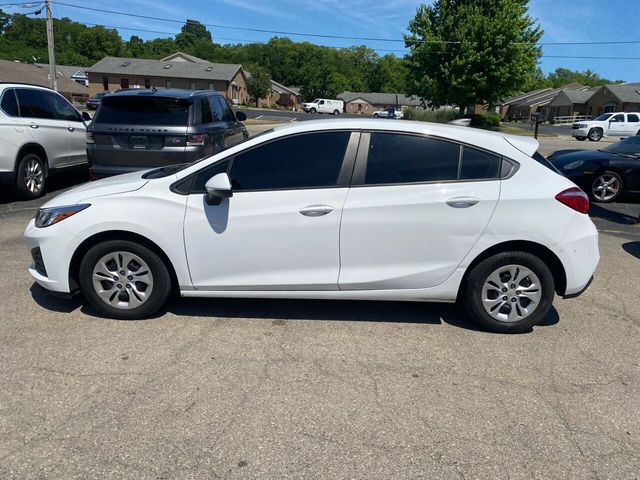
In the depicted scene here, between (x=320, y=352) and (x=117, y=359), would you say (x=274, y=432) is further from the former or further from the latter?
(x=117, y=359)

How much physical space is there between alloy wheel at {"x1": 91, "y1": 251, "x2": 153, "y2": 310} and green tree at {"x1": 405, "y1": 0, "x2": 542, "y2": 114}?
119 ft

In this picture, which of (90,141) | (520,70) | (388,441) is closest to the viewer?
(388,441)

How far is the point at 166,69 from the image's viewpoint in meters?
72.5

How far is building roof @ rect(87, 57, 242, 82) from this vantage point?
2800 inches

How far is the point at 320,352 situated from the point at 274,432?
942 millimetres

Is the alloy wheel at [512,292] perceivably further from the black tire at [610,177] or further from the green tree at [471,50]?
the green tree at [471,50]

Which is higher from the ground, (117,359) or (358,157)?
(358,157)

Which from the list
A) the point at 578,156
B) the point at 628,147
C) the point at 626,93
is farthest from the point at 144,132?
the point at 626,93

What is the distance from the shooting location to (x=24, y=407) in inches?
113

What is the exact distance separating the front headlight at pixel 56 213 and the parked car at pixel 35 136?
15.1ft

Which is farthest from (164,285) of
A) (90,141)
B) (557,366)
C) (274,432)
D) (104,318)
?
(90,141)

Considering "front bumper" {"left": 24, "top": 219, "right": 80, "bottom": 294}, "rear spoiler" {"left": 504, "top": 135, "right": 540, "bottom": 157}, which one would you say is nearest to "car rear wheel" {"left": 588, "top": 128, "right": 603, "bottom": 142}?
"rear spoiler" {"left": 504, "top": 135, "right": 540, "bottom": 157}

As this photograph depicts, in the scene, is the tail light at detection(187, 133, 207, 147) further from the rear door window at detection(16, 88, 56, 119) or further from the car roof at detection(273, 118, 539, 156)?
the rear door window at detection(16, 88, 56, 119)

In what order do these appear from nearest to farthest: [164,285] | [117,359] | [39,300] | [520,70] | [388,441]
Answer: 1. [388,441]
2. [117,359]
3. [164,285]
4. [39,300]
5. [520,70]
